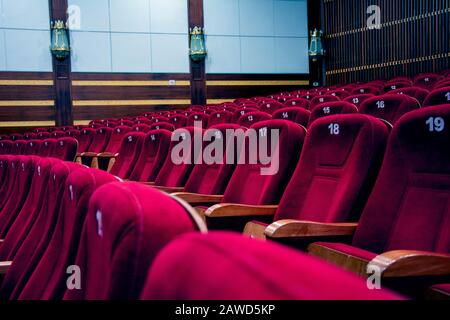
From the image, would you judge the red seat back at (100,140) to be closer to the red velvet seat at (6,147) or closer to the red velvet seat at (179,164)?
the red velvet seat at (6,147)

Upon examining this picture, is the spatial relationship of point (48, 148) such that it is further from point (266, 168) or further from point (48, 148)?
point (266, 168)

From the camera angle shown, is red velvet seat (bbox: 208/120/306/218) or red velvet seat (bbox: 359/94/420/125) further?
red velvet seat (bbox: 359/94/420/125)

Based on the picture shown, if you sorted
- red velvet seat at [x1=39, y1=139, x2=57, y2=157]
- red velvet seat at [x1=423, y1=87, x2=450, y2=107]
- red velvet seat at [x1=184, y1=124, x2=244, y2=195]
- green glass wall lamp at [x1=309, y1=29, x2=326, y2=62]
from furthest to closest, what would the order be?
green glass wall lamp at [x1=309, y1=29, x2=326, y2=62] < red velvet seat at [x1=39, y1=139, x2=57, y2=157] < red velvet seat at [x1=184, y1=124, x2=244, y2=195] < red velvet seat at [x1=423, y1=87, x2=450, y2=107]

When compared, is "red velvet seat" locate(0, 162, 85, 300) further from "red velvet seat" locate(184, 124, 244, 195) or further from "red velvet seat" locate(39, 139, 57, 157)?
"red velvet seat" locate(39, 139, 57, 157)

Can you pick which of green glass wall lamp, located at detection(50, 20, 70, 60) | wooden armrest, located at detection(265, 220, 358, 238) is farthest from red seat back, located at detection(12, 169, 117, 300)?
green glass wall lamp, located at detection(50, 20, 70, 60)

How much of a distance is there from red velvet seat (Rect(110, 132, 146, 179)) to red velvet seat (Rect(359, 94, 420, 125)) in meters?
0.74

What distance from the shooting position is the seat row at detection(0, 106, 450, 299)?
0.19m

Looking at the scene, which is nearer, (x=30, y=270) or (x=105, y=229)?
(x=105, y=229)

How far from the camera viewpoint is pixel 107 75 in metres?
4.28

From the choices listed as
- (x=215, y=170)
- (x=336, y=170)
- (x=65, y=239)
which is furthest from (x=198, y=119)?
(x=65, y=239)

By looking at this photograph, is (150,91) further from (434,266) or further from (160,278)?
(160,278)

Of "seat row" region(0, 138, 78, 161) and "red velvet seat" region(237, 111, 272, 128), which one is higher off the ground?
"red velvet seat" region(237, 111, 272, 128)
